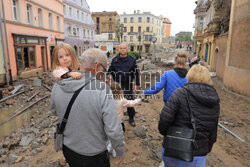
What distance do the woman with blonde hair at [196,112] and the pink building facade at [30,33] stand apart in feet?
45.8

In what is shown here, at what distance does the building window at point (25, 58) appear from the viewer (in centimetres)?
1384

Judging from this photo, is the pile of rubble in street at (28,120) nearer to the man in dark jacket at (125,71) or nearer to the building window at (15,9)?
the man in dark jacket at (125,71)

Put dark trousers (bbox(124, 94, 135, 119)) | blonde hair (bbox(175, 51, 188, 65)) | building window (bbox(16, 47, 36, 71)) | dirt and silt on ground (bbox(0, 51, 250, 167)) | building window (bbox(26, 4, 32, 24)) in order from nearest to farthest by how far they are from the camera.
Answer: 1. blonde hair (bbox(175, 51, 188, 65))
2. dirt and silt on ground (bbox(0, 51, 250, 167))
3. dark trousers (bbox(124, 94, 135, 119))
4. building window (bbox(16, 47, 36, 71))
5. building window (bbox(26, 4, 32, 24))

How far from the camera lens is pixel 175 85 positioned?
10.2 ft

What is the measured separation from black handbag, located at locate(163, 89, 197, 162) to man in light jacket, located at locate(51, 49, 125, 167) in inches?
24.2

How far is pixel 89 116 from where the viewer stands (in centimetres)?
166

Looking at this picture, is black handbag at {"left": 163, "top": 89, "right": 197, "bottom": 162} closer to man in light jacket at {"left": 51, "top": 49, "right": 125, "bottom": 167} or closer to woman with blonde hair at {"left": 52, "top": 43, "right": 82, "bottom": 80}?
man in light jacket at {"left": 51, "top": 49, "right": 125, "bottom": 167}

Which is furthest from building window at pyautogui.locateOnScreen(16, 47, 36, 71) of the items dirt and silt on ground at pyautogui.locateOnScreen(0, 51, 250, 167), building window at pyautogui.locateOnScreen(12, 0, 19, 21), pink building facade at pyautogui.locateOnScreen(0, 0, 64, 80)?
dirt and silt on ground at pyautogui.locateOnScreen(0, 51, 250, 167)

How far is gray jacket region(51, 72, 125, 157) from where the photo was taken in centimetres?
163

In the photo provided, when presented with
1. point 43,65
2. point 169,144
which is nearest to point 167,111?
point 169,144

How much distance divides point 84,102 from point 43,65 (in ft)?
61.9

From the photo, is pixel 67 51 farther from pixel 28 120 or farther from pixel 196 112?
pixel 28 120

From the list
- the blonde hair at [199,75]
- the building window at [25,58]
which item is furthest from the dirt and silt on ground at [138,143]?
the building window at [25,58]

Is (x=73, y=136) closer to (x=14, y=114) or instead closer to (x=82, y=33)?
(x=14, y=114)
